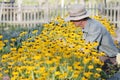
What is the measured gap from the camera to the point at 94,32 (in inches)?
247

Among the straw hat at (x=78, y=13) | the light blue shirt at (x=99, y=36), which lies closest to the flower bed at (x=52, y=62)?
the light blue shirt at (x=99, y=36)

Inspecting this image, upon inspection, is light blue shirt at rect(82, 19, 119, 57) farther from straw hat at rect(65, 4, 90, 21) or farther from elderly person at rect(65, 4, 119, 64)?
straw hat at rect(65, 4, 90, 21)

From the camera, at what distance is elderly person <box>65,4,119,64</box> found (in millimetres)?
6277

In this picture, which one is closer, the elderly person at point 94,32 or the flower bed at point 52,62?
the flower bed at point 52,62

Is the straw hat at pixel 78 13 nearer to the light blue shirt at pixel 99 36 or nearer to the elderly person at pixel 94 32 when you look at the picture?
the elderly person at pixel 94 32

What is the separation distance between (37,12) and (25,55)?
13357 millimetres

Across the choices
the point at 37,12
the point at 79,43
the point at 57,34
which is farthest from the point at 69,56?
the point at 37,12

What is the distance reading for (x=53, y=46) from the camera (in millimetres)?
5098

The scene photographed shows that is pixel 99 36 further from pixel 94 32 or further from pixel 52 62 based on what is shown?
pixel 52 62

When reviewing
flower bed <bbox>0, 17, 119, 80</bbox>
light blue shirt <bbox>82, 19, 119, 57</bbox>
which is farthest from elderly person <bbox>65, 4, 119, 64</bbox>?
flower bed <bbox>0, 17, 119, 80</bbox>

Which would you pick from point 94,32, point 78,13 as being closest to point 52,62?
point 94,32

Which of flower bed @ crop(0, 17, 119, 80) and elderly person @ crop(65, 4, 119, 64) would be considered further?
elderly person @ crop(65, 4, 119, 64)

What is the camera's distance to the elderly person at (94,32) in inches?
247

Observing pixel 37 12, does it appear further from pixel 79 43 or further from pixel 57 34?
pixel 79 43
